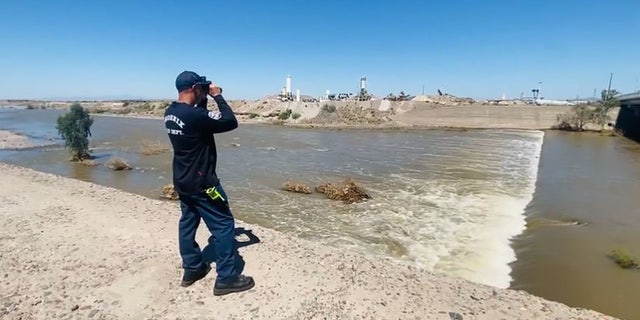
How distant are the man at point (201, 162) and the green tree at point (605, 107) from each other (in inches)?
2304

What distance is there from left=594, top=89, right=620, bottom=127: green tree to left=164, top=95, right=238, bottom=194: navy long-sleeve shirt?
192ft

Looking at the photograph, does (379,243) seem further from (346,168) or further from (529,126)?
(529,126)

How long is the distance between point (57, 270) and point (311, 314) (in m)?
3.47

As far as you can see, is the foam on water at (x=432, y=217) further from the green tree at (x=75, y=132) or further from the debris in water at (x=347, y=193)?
the green tree at (x=75, y=132)

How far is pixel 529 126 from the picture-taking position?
2120 inches

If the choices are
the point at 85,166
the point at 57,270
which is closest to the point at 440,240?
the point at 57,270

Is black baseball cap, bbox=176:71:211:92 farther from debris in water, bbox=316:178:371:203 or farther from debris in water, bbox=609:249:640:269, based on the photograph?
debris in water, bbox=316:178:371:203

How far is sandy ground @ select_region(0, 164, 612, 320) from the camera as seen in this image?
156 inches

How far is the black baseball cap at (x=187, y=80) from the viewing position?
3.84m

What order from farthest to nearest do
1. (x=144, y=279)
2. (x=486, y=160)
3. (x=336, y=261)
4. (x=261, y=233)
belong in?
(x=486, y=160) < (x=261, y=233) < (x=336, y=261) < (x=144, y=279)

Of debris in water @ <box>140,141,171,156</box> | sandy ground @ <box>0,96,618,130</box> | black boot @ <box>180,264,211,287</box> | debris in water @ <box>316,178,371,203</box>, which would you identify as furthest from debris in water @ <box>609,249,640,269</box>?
sandy ground @ <box>0,96,618,130</box>

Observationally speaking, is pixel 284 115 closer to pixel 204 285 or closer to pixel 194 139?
pixel 204 285

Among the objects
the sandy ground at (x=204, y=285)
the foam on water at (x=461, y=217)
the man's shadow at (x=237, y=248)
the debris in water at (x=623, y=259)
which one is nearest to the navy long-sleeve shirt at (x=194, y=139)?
the man's shadow at (x=237, y=248)

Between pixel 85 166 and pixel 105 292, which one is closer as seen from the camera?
pixel 105 292
